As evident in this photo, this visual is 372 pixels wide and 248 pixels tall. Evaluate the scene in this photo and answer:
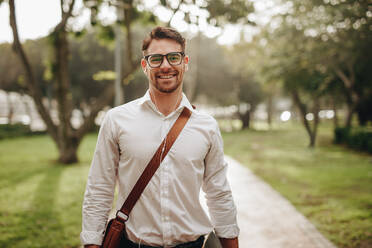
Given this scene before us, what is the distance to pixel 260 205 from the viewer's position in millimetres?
5836

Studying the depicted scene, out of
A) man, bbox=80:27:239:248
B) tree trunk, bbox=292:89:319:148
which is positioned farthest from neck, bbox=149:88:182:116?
tree trunk, bbox=292:89:319:148

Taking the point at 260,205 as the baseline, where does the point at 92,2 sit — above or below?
above

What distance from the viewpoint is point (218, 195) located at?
2.02m

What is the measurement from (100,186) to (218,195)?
79cm

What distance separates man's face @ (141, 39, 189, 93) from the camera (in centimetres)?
195

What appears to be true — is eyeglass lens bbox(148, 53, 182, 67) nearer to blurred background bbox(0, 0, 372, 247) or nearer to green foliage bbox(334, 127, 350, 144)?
blurred background bbox(0, 0, 372, 247)

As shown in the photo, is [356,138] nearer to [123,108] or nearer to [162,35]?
[162,35]

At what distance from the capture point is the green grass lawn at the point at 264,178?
4.57 m

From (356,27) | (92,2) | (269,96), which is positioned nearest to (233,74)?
(269,96)

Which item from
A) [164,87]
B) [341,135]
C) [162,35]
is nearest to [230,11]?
[162,35]

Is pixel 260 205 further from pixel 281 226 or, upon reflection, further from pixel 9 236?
pixel 9 236

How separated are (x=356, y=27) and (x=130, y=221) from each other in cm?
1444

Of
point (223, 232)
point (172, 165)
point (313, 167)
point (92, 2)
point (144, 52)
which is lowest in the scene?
point (313, 167)

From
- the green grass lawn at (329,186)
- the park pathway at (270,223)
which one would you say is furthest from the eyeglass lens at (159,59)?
the green grass lawn at (329,186)
